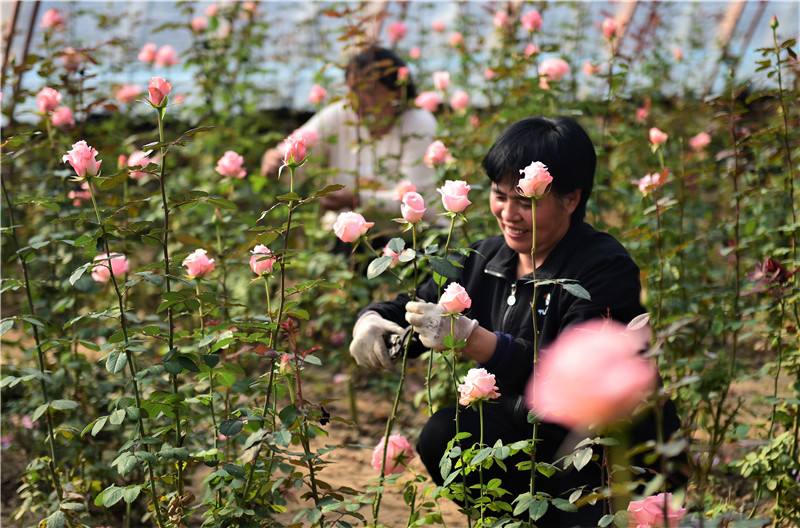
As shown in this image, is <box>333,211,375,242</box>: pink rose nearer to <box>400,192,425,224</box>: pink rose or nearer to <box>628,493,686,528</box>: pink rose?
<box>400,192,425,224</box>: pink rose

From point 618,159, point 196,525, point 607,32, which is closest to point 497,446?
point 196,525

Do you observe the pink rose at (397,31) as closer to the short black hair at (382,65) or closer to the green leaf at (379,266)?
the short black hair at (382,65)

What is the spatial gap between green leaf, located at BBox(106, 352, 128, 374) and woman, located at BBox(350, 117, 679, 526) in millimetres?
591

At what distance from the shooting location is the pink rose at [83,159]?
4.72 ft

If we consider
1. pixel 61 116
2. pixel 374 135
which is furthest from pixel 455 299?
pixel 374 135

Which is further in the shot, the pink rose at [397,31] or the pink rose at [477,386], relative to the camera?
the pink rose at [397,31]

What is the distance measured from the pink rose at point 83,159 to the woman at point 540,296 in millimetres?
732

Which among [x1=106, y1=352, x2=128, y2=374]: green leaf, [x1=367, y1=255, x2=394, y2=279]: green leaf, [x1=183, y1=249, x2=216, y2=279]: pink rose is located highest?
[x1=367, y1=255, x2=394, y2=279]: green leaf

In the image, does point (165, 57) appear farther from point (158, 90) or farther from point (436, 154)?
point (158, 90)

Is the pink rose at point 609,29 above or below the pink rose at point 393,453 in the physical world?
above

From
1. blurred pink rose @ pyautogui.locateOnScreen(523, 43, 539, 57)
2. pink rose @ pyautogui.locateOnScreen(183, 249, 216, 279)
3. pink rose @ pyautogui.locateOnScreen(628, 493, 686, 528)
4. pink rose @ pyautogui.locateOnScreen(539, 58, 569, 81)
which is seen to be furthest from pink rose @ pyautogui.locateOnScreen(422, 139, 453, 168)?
pink rose @ pyautogui.locateOnScreen(628, 493, 686, 528)

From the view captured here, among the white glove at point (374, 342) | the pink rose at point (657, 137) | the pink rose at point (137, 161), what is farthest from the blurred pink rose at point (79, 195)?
the pink rose at point (657, 137)

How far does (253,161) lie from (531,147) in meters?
2.63

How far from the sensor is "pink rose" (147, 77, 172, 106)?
138cm
